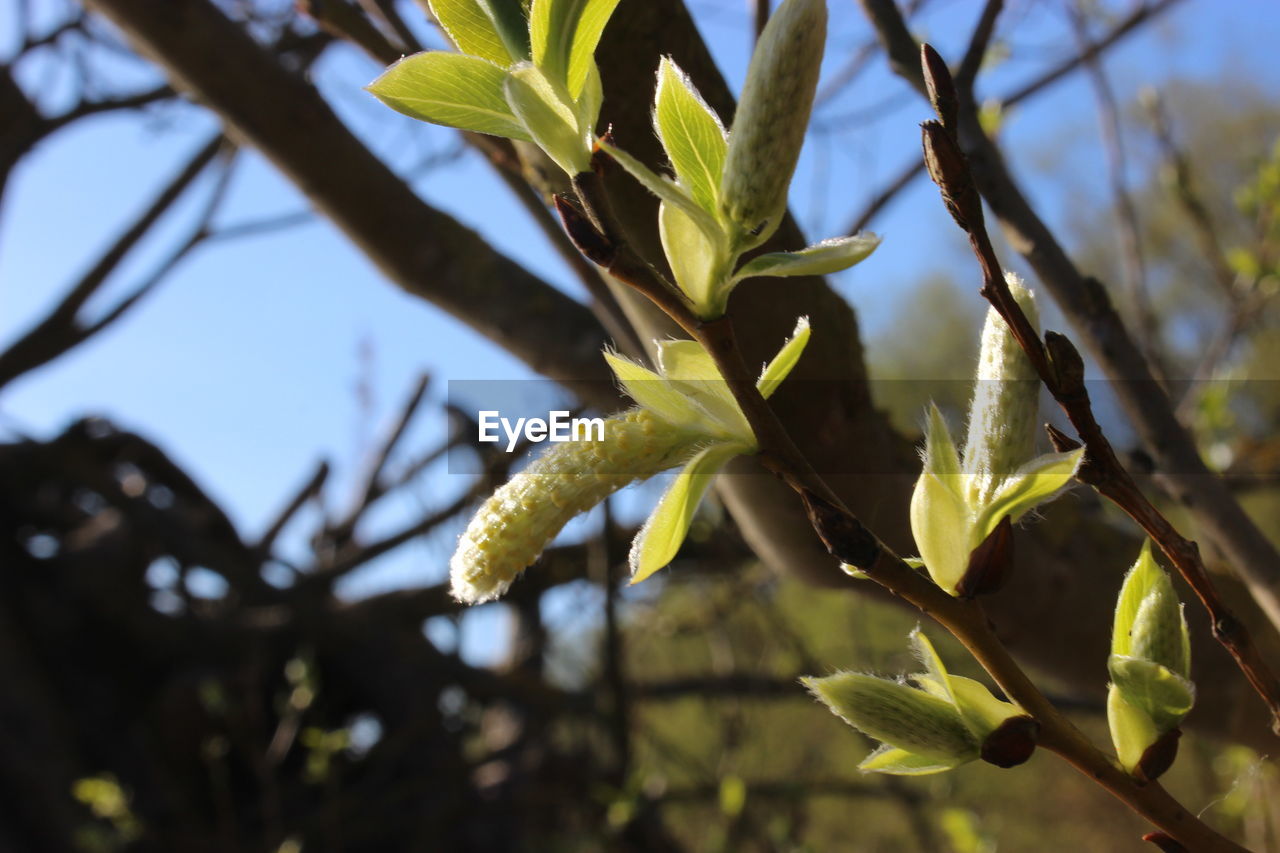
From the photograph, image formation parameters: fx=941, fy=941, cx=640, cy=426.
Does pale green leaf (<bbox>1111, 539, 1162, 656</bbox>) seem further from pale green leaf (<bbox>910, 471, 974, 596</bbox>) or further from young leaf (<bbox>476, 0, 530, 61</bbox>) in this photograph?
young leaf (<bbox>476, 0, 530, 61</bbox>)

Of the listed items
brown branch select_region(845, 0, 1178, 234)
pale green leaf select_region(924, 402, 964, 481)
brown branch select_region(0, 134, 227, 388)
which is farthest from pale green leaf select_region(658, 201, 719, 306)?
brown branch select_region(0, 134, 227, 388)

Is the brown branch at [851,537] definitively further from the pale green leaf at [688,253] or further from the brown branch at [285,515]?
the brown branch at [285,515]

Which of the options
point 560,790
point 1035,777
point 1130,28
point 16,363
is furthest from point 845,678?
point 1035,777

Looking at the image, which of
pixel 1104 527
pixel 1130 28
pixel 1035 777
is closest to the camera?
pixel 1104 527

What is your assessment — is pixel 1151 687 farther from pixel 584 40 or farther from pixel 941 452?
pixel 584 40

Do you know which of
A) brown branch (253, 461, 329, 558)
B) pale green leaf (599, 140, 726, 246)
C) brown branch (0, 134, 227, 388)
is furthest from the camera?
Answer: brown branch (253, 461, 329, 558)

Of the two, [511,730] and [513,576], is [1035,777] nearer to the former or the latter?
[511,730]

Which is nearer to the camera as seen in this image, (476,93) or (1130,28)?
(476,93)
